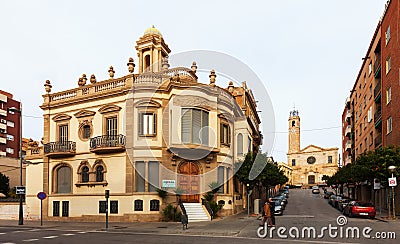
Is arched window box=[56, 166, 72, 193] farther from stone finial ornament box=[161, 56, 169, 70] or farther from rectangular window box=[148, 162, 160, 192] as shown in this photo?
stone finial ornament box=[161, 56, 169, 70]

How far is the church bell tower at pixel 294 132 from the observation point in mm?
134750

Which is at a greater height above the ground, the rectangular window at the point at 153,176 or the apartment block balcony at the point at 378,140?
the apartment block balcony at the point at 378,140

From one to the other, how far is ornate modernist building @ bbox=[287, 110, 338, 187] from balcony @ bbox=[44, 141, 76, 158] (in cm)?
9572

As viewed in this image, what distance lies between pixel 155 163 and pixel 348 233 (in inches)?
583

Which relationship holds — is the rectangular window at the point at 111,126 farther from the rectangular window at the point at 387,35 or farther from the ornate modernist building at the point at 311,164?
the ornate modernist building at the point at 311,164

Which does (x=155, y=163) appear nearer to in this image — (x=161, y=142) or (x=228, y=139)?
(x=161, y=142)

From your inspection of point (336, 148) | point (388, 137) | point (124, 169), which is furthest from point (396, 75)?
point (336, 148)

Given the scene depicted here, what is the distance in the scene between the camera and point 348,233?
2058 cm

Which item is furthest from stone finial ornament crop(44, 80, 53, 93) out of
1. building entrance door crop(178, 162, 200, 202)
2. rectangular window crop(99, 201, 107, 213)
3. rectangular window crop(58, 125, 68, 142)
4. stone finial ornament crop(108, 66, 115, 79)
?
building entrance door crop(178, 162, 200, 202)

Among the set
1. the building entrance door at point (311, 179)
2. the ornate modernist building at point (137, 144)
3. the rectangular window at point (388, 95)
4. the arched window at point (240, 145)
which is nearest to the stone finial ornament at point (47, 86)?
the ornate modernist building at point (137, 144)

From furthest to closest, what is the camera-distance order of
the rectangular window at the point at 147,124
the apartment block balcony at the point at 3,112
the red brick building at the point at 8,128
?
the red brick building at the point at 8,128 < the apartment block balcony at the point at 3,112 < the rectangular window at the point at 147,124

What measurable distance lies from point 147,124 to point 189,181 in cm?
527

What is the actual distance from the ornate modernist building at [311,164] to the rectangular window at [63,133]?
95.3 m

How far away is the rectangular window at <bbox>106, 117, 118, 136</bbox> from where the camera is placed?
1264 inches
